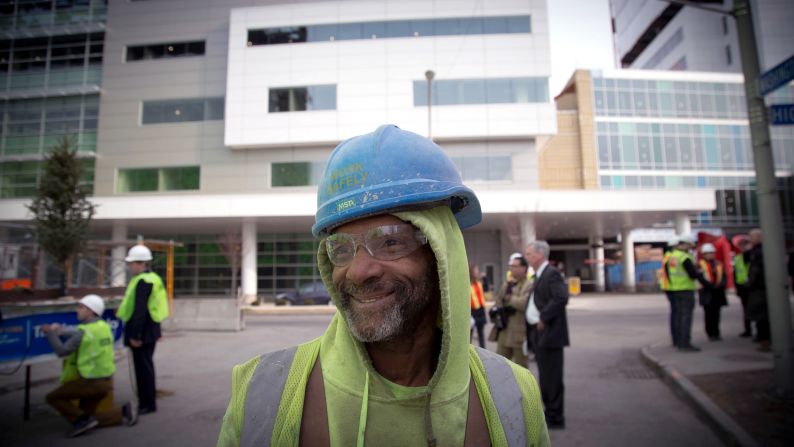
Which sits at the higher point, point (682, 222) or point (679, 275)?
point (682, 222)

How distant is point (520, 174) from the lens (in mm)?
27141

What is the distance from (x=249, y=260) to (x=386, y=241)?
27759 millimetres

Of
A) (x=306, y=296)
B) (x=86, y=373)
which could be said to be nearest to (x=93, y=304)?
(x=86, y=373)

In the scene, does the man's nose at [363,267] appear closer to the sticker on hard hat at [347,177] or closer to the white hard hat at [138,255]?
the sticker on hard hat at [347,177]

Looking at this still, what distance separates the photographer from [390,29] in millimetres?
28266

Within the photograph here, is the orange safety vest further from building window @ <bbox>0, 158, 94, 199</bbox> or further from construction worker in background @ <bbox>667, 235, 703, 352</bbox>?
building window @ <bbox>0, 158, 94, 199</bbox>

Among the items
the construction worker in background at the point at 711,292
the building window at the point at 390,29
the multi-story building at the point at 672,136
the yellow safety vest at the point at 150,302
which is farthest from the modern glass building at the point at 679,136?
the yellow safety vest at the point at 150,302

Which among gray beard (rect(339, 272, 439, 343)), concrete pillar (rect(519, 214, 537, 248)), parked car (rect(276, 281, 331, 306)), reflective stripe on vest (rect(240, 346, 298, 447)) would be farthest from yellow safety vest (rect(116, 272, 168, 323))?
concrete pillar (rect(519, 214, 537, 248))

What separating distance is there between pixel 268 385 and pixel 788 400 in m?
6.28

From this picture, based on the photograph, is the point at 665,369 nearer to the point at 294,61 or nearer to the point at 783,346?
the point at 783,346

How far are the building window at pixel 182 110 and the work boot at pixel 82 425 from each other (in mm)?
27528

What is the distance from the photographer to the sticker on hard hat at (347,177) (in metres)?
1.22

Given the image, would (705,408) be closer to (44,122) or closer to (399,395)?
(399,395)

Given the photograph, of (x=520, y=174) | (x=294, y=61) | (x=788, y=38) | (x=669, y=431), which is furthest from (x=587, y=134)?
(x=669, y=431)
